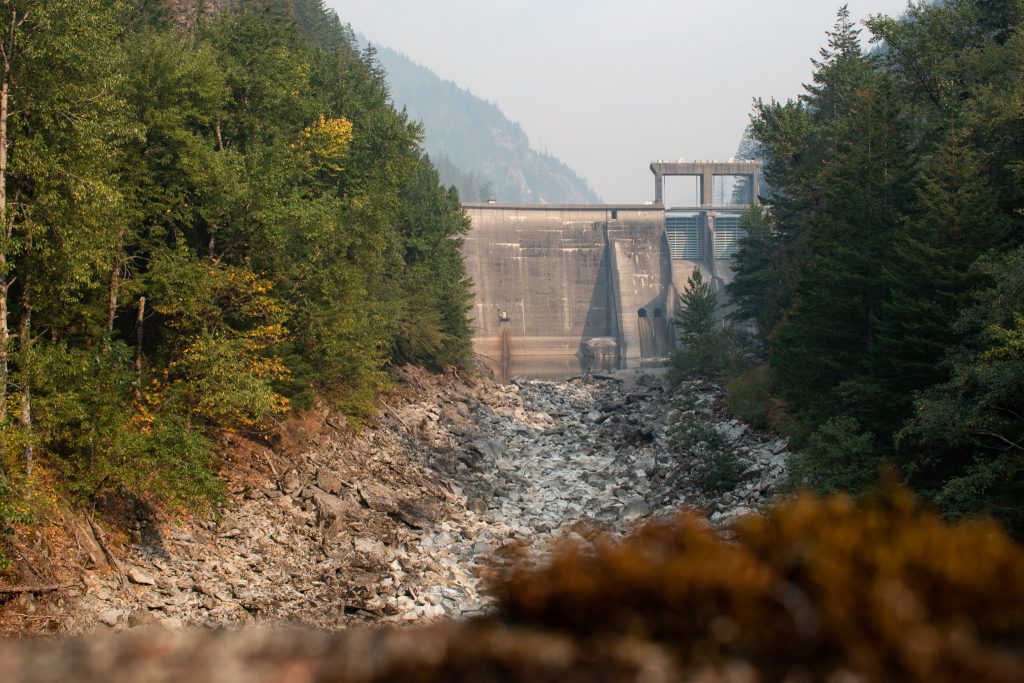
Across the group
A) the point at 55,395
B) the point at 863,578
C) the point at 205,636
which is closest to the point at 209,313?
the point at 55,395

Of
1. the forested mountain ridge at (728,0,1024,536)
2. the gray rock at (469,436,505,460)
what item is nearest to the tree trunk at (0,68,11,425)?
the forested mountain ridge at (728,0,1024,536)

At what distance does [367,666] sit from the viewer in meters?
3.59

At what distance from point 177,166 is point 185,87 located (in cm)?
225

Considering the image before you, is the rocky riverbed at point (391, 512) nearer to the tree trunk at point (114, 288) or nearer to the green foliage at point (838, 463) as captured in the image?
the green foliage at point (838, 463)

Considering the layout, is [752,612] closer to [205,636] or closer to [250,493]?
[205,636]

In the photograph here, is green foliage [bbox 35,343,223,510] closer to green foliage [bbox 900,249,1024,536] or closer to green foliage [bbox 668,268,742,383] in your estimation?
green foliage [bbox 900,249,1024,536]

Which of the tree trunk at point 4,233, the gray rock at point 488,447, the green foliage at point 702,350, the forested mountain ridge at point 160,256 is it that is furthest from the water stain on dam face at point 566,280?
the tree trunk at point 4,233

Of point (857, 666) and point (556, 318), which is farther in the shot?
point (556, 318)

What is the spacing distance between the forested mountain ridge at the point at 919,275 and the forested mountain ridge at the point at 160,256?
14119mm

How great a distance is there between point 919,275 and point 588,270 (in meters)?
75.2

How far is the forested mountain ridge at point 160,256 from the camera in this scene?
14750 mm

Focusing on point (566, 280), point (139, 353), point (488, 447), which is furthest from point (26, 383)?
point (566, 280)

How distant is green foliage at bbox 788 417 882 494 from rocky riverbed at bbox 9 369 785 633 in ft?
5.89

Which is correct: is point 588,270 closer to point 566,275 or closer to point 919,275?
point 566,275
